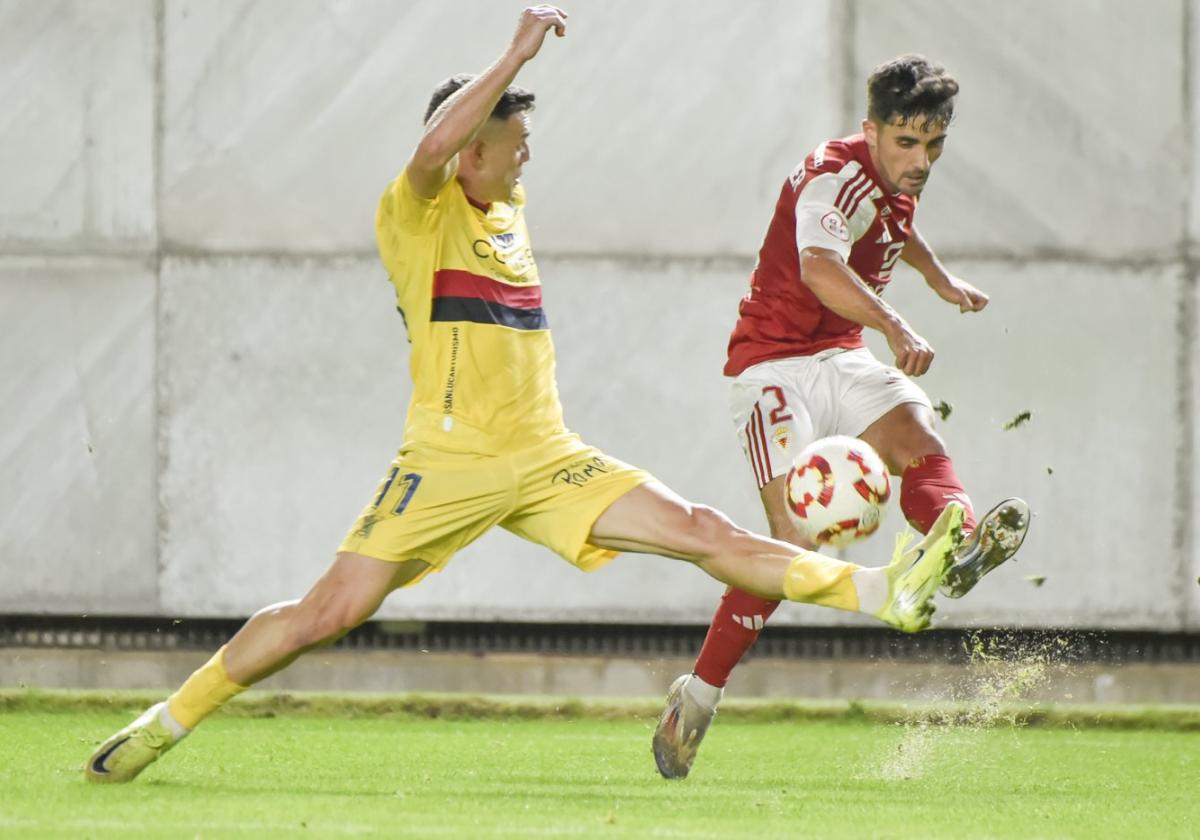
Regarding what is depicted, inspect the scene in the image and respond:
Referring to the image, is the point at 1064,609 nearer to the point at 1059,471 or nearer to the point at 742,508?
the point at 1059,471

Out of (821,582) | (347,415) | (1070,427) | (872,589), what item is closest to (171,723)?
(821,582)

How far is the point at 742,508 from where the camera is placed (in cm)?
825

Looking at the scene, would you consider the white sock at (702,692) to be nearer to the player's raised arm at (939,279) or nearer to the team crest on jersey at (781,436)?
the team crest on jersey at (781,436)

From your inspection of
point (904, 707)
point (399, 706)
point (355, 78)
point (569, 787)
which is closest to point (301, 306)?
point (355, 78)

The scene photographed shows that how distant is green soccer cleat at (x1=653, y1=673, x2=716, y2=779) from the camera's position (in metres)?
5.57

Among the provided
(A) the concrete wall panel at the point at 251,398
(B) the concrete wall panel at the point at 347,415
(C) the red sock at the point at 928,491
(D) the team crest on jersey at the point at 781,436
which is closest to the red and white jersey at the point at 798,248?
(D) the team crest on jersey at the point at 781,436

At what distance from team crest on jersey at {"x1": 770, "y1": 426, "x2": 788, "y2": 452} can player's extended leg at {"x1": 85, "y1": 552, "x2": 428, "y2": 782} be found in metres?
1.26

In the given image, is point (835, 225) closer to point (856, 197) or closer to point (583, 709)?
point (856, 197)

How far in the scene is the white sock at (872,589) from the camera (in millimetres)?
4727

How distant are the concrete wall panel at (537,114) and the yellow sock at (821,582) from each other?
3.56 metres

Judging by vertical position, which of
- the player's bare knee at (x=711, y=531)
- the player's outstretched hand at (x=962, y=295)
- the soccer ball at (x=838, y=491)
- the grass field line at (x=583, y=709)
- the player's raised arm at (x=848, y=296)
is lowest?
the grass field line at (x=583, y=709)

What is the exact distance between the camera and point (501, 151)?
16.9ft

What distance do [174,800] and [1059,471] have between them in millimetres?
4769

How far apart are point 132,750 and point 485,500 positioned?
1.11 m
